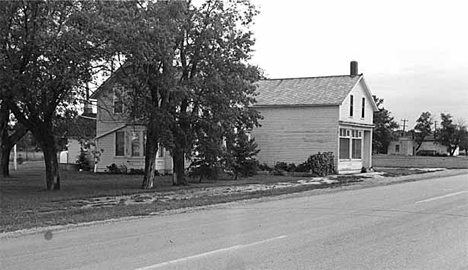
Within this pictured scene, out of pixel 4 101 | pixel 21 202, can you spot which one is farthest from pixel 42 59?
pixel 21 202

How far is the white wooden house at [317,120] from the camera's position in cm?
3594

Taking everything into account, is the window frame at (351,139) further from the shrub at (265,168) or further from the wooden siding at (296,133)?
the shrub at (265,168)

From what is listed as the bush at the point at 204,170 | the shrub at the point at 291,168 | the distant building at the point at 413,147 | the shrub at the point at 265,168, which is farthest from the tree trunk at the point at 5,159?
the distant building at the point at 413,147

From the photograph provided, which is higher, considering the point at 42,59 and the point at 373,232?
the point at 42,59

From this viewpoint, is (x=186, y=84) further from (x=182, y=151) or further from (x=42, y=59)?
(x=42, y=59)

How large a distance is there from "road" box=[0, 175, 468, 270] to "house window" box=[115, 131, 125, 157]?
22974 mm

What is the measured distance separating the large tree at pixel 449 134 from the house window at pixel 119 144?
7723 cm

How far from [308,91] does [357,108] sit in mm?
3601

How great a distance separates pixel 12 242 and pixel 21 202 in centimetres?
815

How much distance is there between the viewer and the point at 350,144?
1484 inches

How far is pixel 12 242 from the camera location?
1055cm

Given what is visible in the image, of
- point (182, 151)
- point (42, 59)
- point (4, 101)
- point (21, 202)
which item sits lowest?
point (21, 202)

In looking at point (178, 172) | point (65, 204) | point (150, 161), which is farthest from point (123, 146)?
point (65, 204)

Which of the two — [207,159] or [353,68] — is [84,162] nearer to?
[207,159]
